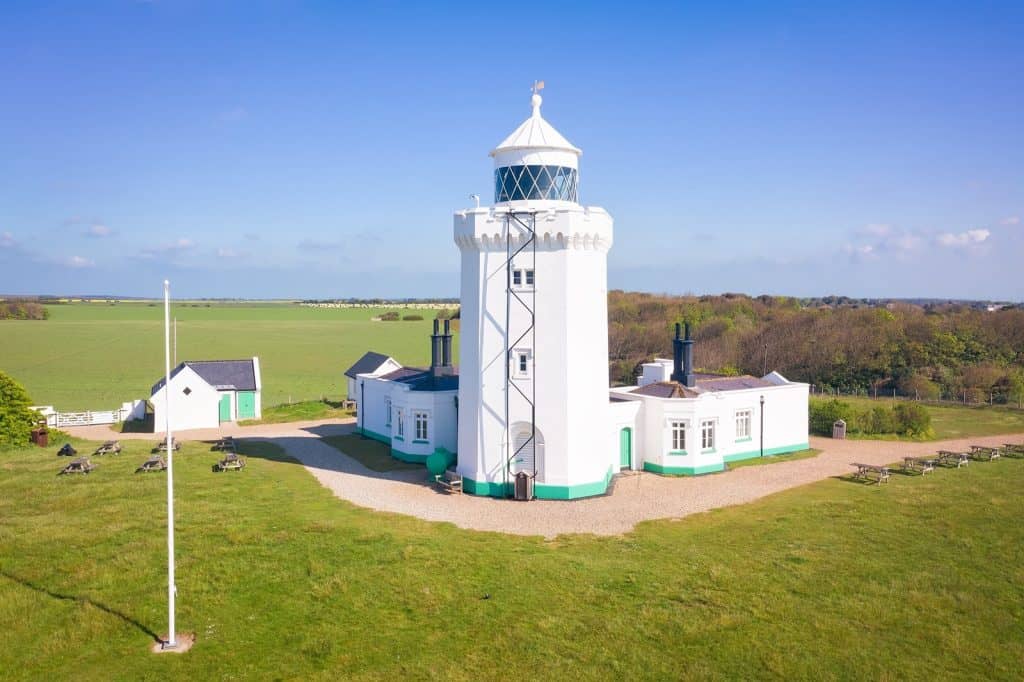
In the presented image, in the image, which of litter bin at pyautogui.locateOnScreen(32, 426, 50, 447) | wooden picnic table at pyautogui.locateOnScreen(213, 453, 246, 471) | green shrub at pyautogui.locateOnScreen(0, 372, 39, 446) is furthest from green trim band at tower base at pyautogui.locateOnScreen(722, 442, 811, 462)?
green shrub at pyautogui.locateOnScreen(0, 372, 39, 446)

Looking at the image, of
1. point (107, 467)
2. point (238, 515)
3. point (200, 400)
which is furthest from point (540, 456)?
point (200, 400)

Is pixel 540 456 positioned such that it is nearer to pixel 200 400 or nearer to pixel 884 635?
pixel 884 635

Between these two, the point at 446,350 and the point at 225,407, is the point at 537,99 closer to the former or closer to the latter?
the point at 446,350

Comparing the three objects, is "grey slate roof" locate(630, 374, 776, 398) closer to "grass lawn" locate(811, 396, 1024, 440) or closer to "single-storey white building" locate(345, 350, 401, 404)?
"grass lawn" locate(811, 396, 1024, 440)

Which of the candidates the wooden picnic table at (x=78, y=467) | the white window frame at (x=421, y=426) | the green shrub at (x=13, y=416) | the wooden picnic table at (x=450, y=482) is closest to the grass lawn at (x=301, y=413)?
the green shrub at (x=13, y=416)

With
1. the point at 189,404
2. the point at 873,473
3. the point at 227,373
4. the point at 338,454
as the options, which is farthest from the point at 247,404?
the point at 873,473
